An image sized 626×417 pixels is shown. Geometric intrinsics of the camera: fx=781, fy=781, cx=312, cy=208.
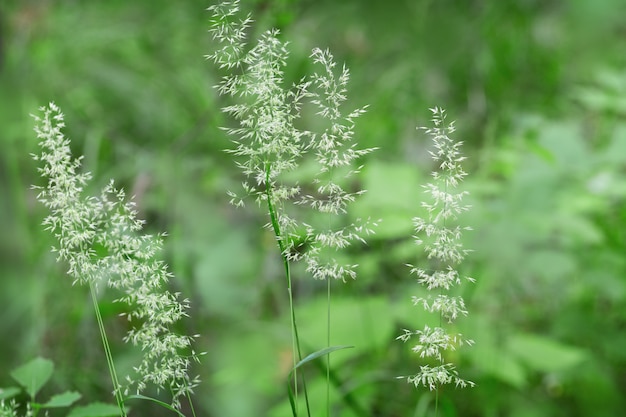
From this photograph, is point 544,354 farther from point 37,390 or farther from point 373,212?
point 37,390

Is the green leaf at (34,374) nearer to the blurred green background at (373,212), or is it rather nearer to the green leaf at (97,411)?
the green leaf at (97,411)

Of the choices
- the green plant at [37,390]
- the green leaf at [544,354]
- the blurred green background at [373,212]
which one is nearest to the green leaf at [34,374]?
the green plant at [37,390]

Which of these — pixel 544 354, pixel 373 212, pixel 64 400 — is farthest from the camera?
pixel 373 212

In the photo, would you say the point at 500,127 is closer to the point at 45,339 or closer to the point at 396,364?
the point at 396,364

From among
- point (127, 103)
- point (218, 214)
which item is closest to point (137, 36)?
point (127, 103)

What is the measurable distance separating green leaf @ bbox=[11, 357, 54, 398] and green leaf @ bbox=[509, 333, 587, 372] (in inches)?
44.4

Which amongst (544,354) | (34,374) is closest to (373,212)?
(544,354)

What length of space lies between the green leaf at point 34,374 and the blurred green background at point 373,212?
0.62 m

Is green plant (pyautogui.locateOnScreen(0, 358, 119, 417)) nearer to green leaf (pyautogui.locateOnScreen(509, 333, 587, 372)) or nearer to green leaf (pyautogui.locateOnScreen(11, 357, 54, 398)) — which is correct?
green leaf (pyautogui.locateOnScreen(11, 357, 54, 398))

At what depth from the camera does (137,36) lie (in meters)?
3.00

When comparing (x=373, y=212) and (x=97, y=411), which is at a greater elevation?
(x=373, y=212)

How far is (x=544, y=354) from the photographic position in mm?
1726

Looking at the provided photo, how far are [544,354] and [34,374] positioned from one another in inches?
47.4

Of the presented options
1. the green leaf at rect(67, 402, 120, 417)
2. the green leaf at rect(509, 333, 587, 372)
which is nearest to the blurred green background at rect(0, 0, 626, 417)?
the green leaf at rect(509, 333, 587, 372)
